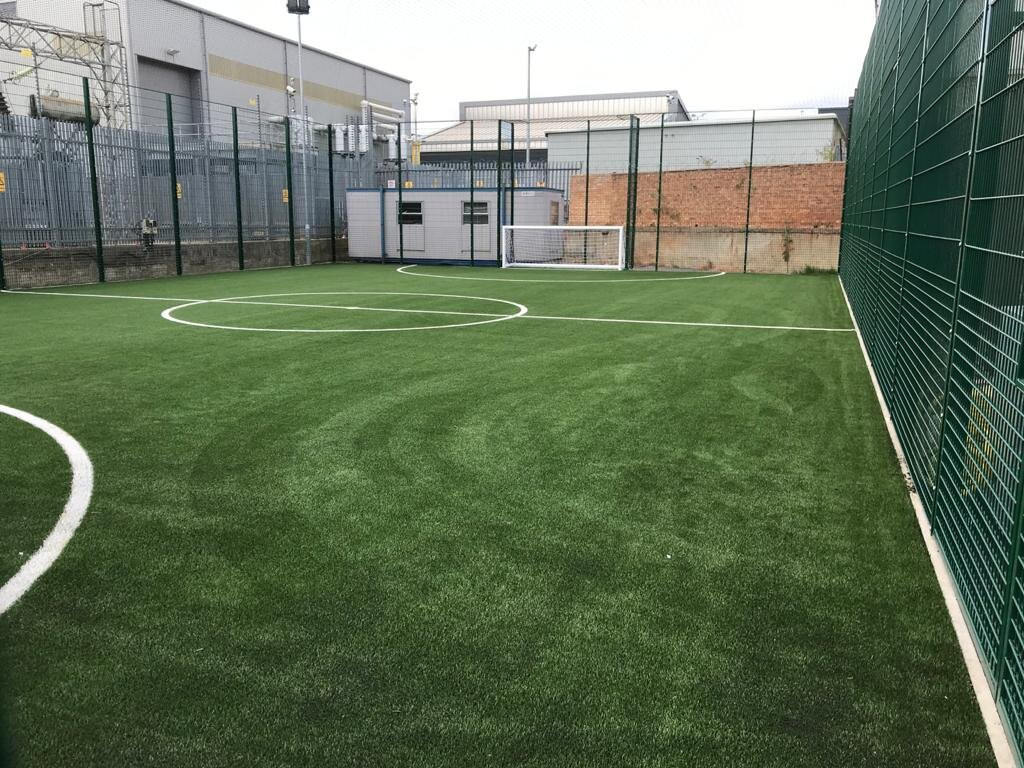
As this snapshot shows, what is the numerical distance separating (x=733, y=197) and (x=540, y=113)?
3630 centimetres

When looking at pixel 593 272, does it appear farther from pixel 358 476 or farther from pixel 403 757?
pixel 403 757

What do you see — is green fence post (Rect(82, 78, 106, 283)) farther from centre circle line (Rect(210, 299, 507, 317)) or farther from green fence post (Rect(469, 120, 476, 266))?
green fence post (Rect(469, 120, 476, 266))

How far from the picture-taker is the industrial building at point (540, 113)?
42938mm

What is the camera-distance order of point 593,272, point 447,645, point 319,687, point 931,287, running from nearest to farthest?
point 319,687, point 447,645, point 931,287, point 593,272

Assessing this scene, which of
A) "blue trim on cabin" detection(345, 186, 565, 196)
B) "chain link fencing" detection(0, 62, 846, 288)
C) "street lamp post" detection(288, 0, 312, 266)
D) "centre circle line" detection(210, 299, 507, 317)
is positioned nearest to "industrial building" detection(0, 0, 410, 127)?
"chain link fencing" detection(0, 62, 846, 288)

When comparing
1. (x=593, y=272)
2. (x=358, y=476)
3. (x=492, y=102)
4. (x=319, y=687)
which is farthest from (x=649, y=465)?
(x=492, y=102)

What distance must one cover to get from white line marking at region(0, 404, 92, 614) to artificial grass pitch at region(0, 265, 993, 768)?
0.05 metres

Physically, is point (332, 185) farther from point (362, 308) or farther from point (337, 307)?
point (362, 308)

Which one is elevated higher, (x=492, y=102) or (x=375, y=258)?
(x=492, y=102)

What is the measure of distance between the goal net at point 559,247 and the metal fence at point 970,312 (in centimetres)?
1642

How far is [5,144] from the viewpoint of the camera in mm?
13984

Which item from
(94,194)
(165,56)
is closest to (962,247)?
(94,194)

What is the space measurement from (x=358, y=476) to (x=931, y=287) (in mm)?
2906

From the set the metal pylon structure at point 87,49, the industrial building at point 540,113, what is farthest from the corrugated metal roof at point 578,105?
the metal pylon structure at point 87,49
